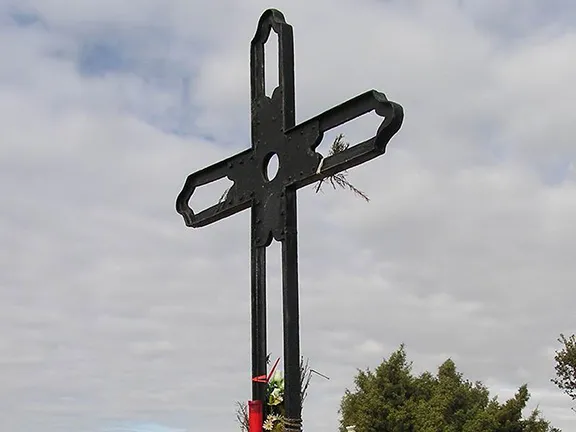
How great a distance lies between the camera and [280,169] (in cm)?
645

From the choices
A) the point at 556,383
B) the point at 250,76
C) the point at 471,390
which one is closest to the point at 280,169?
the point at 250,76

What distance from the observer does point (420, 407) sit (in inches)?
1441

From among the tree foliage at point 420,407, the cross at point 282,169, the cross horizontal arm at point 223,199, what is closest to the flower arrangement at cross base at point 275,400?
the cross at point 282,169

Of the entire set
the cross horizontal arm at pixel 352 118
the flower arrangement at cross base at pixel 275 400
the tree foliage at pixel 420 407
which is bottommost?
the flower arrangement at cross base at pixel 275 400

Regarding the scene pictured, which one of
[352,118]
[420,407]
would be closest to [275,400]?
[352,118]

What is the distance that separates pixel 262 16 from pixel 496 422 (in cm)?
3430

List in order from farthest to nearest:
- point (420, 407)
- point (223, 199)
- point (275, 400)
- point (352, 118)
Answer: point (420, 407) → point (223, 199) → point (275, 400) → point (352, 118)

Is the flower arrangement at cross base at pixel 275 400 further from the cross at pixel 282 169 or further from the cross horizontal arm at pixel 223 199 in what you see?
the cross horizontal arm at pixel 223 199

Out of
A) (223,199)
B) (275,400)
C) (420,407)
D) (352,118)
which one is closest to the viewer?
(352,118)

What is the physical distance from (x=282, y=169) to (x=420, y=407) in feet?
103

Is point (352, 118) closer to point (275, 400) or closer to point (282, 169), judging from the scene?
point (282, 169)

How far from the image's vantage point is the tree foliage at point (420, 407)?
119ft

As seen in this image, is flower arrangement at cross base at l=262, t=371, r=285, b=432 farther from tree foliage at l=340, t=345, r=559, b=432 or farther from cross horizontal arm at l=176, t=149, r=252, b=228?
tree foliage at l=340, t=345, r=559, b=432

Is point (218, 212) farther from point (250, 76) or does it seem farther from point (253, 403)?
point (253, 403)
